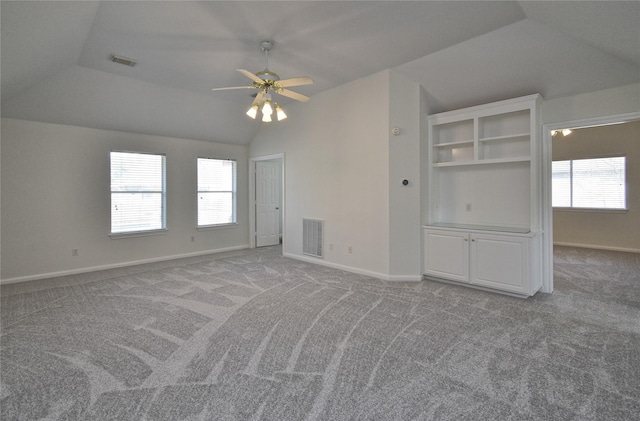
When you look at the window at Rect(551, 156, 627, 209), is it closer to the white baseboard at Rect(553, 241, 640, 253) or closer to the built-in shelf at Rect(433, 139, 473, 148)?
the white baseboard at Rect(553, 241, 640, 253)

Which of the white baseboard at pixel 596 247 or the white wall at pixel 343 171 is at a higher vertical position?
the white wall at pixel 343 171

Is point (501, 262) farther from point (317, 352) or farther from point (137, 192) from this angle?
point (137, 192)

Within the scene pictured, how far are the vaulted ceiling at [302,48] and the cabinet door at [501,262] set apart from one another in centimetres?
193

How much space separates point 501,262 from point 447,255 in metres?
0.66

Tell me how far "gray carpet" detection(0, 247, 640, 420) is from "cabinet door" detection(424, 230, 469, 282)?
0.23 metres

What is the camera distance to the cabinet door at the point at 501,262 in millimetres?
3709

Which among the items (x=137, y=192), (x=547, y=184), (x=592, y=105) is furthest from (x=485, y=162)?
(x=137, y=192)

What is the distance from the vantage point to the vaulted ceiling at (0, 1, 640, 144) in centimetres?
282

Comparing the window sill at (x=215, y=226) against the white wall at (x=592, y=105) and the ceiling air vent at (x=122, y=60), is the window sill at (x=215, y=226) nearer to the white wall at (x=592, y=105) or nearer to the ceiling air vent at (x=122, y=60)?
the ceiling air vent at (x=122, y=60)

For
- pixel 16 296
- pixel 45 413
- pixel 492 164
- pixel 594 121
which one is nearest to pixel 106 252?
pixel 16 296

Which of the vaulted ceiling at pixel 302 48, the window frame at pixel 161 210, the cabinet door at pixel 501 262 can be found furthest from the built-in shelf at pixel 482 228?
the window frame at pixel 161 210

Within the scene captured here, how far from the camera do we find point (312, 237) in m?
5.72

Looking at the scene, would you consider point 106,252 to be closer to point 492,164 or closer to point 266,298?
point 266,298


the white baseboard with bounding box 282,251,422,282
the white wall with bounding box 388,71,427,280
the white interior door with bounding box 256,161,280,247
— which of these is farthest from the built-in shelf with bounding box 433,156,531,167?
the white interior door with bounding box 256,161,280,247
